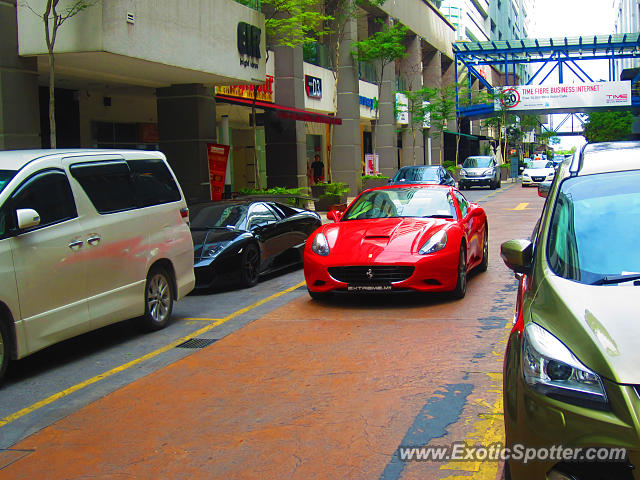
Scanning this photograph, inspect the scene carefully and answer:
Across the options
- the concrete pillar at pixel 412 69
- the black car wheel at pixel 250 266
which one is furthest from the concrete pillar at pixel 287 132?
the concrete pillar at pixel 412 69

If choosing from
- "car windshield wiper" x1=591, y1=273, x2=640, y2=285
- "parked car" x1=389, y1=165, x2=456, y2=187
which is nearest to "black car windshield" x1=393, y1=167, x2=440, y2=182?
"parked car" x1=389, y1=165, x2=456, y2=187

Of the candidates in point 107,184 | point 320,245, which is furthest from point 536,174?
point 107,184

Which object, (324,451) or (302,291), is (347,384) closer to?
(324,451)

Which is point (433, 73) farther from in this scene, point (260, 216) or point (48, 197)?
point (48, 197)

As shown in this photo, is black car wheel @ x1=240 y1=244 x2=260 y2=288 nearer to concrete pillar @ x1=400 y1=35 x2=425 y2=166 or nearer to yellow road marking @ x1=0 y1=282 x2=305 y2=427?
yellow road marking @ x1=0 y1=282 x2=305 y2=427

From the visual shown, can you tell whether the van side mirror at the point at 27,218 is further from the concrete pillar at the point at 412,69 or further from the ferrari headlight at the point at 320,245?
the concrete pillar at the point at 412,69

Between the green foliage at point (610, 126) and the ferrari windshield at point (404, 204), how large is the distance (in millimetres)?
87531

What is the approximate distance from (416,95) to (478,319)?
133 feet

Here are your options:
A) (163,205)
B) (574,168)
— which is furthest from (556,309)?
(163,205)

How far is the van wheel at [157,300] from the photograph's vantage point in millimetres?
8352

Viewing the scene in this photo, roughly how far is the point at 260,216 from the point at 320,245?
2.90 m

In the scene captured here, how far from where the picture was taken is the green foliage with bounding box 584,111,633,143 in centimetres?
9323

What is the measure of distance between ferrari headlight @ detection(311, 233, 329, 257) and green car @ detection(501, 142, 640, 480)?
514 centimetres

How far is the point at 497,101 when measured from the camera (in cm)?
6316
